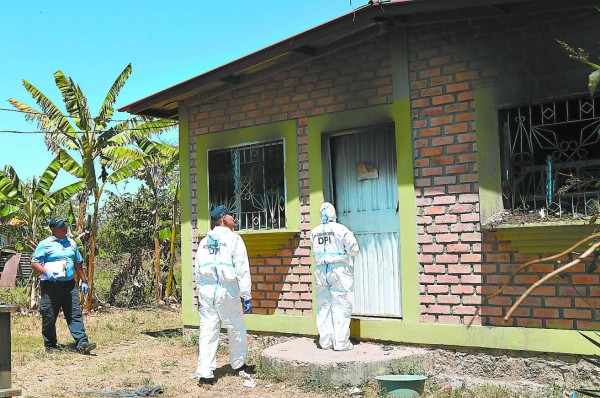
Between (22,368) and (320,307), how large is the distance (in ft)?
12.8

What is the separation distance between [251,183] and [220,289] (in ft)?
6.28

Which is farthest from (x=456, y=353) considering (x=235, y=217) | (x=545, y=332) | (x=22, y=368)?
(x=22, y=368)

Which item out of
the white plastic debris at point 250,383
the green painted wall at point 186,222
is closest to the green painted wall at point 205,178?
the green painted wall at point 186,222

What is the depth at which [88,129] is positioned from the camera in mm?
13602

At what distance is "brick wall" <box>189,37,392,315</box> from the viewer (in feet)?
25.4

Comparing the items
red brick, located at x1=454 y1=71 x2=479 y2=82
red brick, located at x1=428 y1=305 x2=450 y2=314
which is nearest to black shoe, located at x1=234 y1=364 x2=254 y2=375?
red brick, located at x1=428 y1=305 x2=450 y2=314

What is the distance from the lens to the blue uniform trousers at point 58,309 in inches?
370

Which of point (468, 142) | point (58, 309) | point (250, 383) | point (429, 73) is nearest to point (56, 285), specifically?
point (58, 309)

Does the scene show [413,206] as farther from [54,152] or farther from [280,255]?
[54,152]

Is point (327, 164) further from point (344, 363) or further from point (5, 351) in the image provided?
point (5, 351)

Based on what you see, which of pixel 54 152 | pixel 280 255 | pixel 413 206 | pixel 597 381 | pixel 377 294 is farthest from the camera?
pixel 54 152

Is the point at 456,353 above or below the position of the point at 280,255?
below

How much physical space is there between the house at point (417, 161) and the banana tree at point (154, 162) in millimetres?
4382

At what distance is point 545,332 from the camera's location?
6336 millimetres
